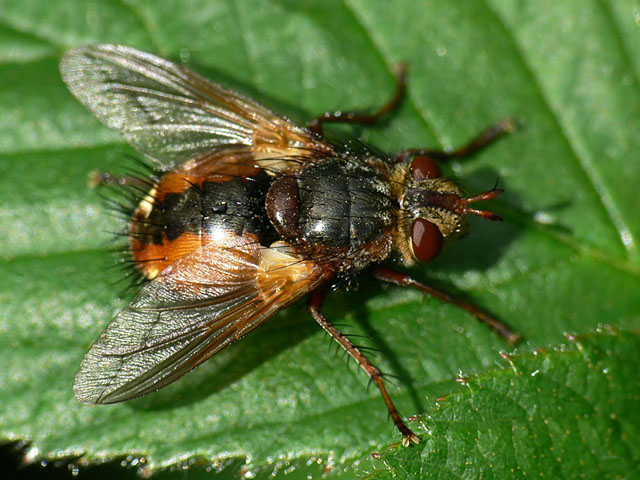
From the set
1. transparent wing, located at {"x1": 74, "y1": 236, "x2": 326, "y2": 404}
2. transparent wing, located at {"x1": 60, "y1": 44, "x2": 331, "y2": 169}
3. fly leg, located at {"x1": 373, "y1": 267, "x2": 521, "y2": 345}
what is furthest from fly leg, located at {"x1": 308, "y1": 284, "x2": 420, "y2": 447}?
transparent wing, located at {"x1": 60, "y1": 44, "x2": 331, "y2": 169}

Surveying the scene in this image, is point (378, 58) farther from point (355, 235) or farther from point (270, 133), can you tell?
point (355, 235)

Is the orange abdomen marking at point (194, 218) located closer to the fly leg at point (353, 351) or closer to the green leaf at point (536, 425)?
the fly leg at point (353, 351)

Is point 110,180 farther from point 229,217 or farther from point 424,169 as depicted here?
point 424,169

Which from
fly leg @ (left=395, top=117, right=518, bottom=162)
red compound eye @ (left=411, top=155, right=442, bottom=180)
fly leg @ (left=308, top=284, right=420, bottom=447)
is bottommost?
fly leg @ (left=308, top=284, right=420, bottom=447)

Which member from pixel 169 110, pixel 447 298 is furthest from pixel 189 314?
pixel 447 298

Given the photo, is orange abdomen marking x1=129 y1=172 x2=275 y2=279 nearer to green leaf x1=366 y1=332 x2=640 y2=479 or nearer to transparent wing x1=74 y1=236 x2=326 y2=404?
transparent wing x1=74 y1=236 x2=326 y2=404

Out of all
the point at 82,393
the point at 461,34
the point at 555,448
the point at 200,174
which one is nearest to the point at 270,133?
the point at 200,174
